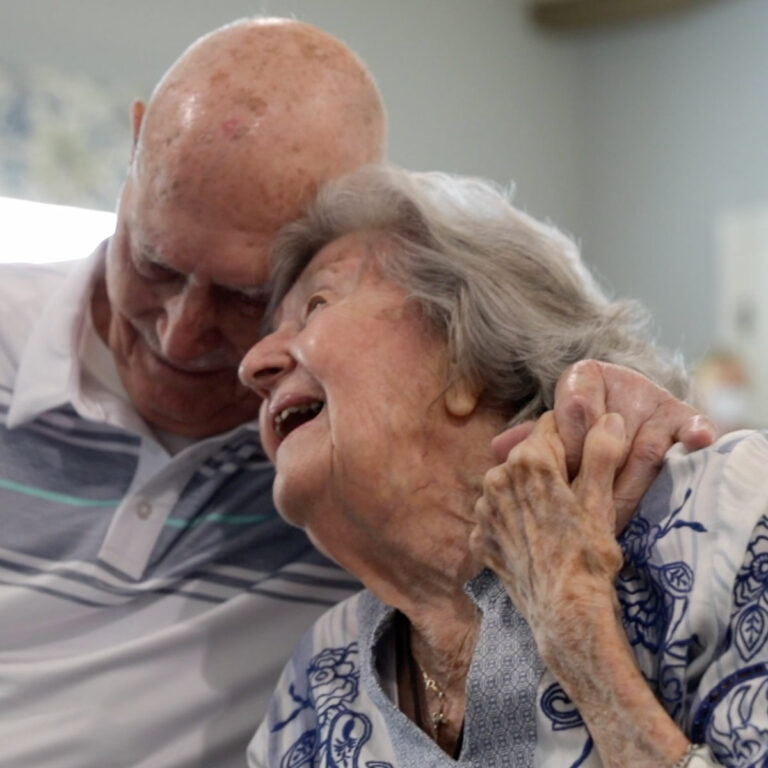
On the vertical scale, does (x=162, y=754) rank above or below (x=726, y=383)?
above

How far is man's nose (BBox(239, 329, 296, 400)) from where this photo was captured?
1348 millimetres

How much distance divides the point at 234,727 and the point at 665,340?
11.6ft

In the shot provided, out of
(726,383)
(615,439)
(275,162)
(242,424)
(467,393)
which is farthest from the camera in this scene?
(726,383)

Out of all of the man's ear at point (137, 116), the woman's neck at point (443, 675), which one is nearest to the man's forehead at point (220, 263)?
the man's ear at point (137, 116)

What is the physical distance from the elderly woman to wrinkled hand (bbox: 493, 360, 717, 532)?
2cm

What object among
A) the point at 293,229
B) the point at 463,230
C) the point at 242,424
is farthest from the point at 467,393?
the point at 242,424

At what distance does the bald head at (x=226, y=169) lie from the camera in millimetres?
1442

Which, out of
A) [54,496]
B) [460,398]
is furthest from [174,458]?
[460,398]

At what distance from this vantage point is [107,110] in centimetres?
361

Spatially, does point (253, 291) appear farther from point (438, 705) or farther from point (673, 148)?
point (673, 148)

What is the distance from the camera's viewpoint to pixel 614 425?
1052mm

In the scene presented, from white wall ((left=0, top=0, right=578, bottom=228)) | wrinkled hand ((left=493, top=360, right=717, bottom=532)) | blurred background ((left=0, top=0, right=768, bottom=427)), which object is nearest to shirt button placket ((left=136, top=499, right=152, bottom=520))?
wrinkled hand ((left=493, top=360, right=717, bottom=532))

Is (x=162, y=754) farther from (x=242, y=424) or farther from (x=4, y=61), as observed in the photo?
(x=4, y=61)

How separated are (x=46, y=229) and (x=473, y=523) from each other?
2526mm
